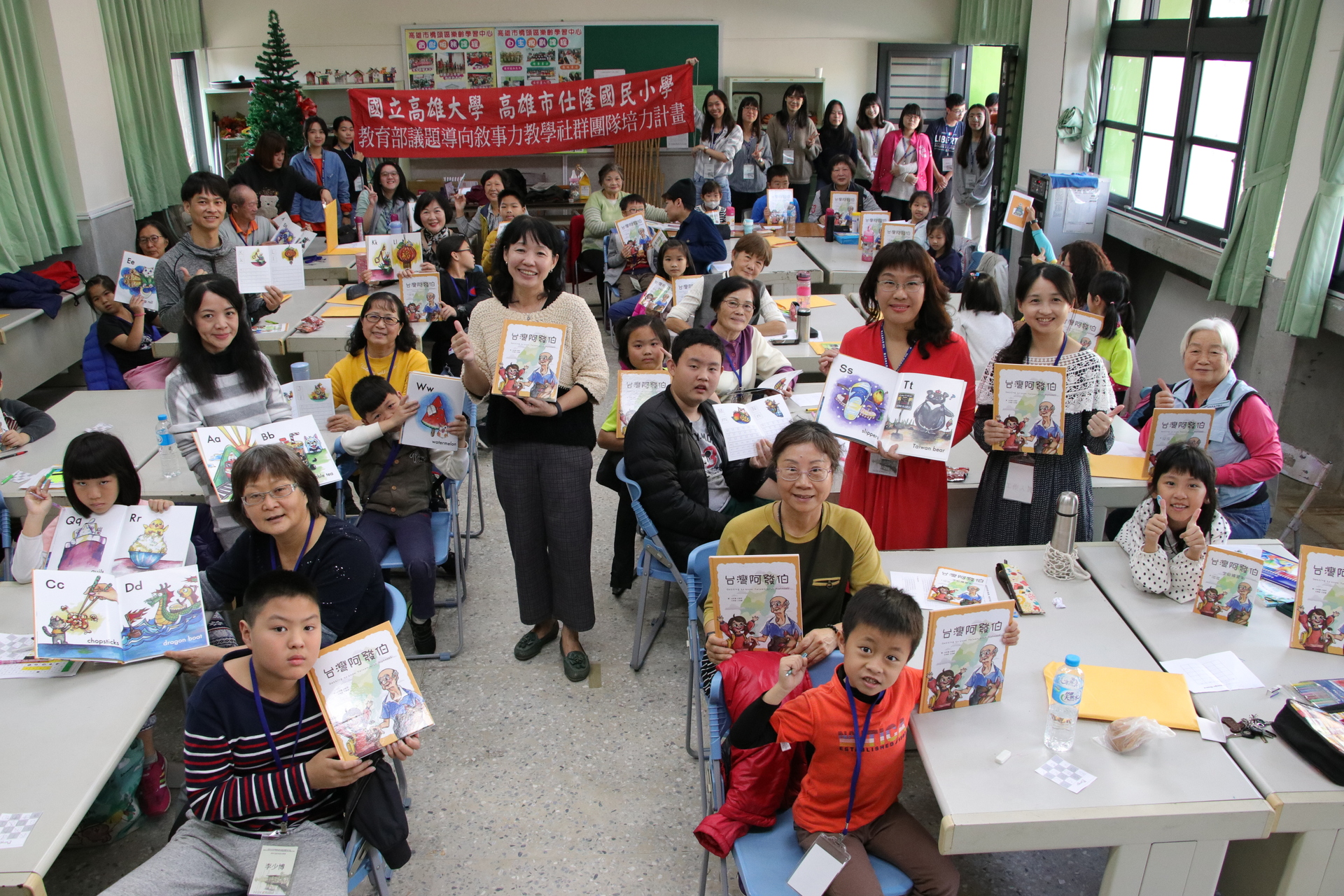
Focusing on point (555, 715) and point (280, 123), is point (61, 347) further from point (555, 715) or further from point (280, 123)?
point (555, 715)

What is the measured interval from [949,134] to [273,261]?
276 inches

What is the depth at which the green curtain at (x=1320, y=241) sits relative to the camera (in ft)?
15.5

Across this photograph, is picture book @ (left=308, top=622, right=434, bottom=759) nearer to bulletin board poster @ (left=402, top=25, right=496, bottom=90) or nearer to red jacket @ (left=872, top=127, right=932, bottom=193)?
red jacket @ (left=872, top=127, right=932, bottom=193)

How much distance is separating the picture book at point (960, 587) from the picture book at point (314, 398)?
96.7 inches

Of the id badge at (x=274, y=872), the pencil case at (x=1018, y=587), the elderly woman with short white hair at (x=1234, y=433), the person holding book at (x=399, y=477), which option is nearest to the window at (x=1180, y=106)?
the elderly woman with short white hair at (x=1234, y=433)

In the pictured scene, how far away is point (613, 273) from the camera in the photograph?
6.92 metres

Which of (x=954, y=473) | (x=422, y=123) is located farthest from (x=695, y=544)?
(x=422, y=123)

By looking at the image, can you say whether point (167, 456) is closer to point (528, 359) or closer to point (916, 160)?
point (528, 359)

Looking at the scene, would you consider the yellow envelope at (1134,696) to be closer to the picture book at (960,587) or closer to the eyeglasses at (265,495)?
the picture book at (960,587)

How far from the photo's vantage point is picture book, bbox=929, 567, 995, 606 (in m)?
2.65

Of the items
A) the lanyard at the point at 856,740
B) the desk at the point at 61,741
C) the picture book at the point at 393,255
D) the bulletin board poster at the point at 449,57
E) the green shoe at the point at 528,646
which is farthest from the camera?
the bulletin board poster at the point at 449,57

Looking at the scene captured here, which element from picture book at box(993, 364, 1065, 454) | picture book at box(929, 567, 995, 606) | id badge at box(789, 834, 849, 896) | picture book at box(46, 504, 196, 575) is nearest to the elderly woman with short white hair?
picture book at box(993, 364, 1065, 454)

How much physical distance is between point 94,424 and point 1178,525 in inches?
161

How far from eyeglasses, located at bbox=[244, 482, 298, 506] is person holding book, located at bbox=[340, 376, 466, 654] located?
900mm
